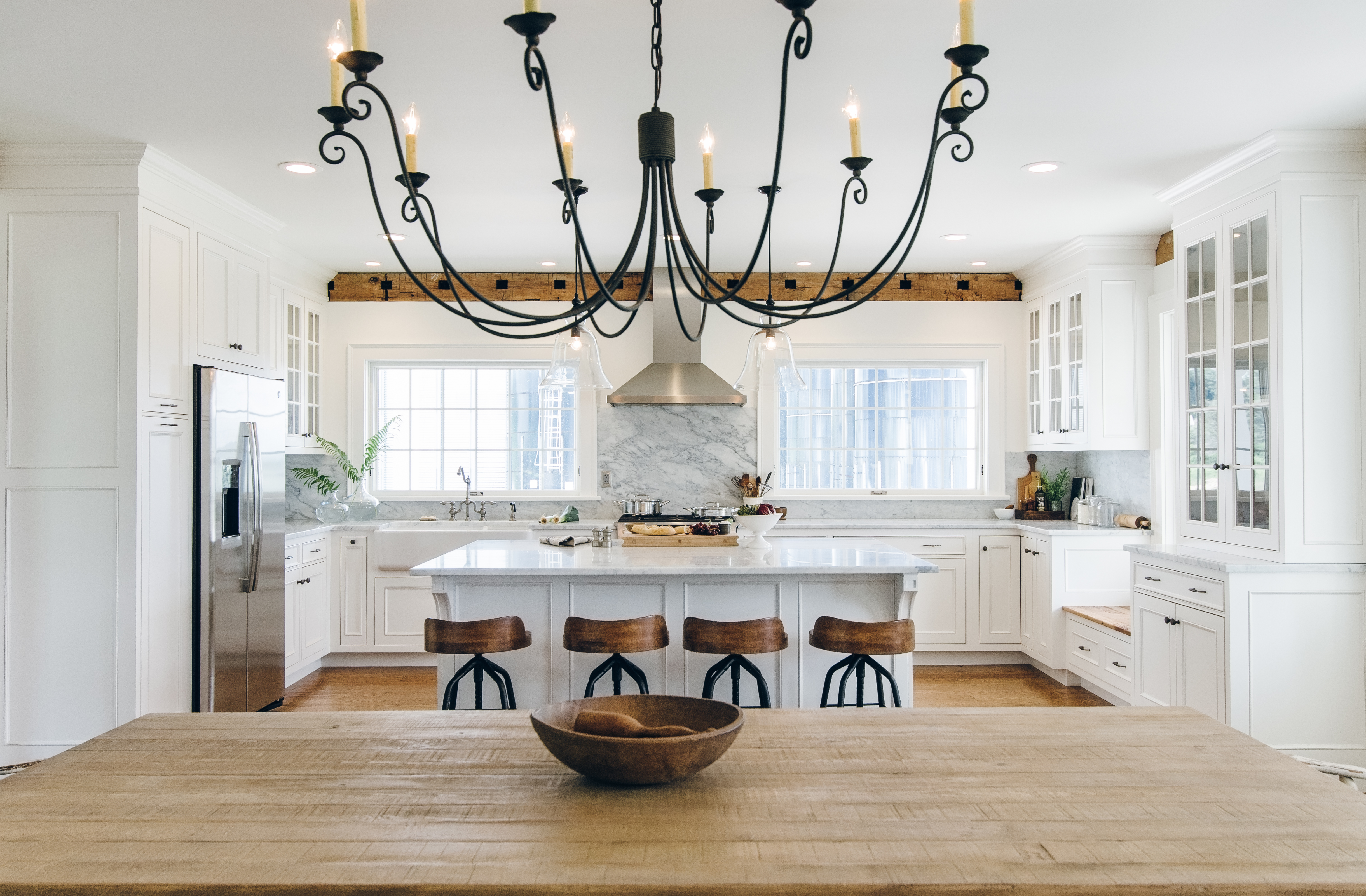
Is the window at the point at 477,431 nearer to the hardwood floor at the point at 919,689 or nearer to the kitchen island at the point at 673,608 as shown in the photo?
the hardwood floor at the point at 919,689

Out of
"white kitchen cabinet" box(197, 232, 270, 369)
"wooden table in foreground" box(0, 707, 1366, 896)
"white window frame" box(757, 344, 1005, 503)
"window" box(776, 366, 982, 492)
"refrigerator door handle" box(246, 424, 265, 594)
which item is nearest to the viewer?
"wooden table in foreground" box(0, 707, 1366, 896)

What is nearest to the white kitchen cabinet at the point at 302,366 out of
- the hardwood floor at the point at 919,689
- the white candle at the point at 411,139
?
the hardwood floor at the point at 919,689

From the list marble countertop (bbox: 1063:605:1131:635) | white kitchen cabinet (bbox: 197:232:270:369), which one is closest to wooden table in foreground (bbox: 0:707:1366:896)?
white kitchen cabinet (bbox: 197:232:270:369)

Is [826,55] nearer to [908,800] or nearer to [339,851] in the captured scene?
[908,800]

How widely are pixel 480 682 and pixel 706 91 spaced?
89.1 inches

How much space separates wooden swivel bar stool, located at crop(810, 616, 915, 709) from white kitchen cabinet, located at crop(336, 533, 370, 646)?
3499 millimetres

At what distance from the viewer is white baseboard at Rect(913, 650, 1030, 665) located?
5.82 metres

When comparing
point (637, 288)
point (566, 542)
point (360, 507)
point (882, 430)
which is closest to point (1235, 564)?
point (566, 542)

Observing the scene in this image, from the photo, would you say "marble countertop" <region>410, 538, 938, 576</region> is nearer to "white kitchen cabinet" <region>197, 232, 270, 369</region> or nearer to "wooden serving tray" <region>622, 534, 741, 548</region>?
"wooden serving tray" <region>622, 534, 741, 548</region>

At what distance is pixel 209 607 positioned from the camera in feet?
13.1

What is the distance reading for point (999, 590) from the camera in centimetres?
576

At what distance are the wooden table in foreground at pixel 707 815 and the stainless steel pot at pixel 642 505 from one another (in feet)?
14.0

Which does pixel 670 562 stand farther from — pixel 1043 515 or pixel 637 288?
pixel 1043 515

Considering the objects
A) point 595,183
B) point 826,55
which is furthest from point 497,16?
point 595,183
